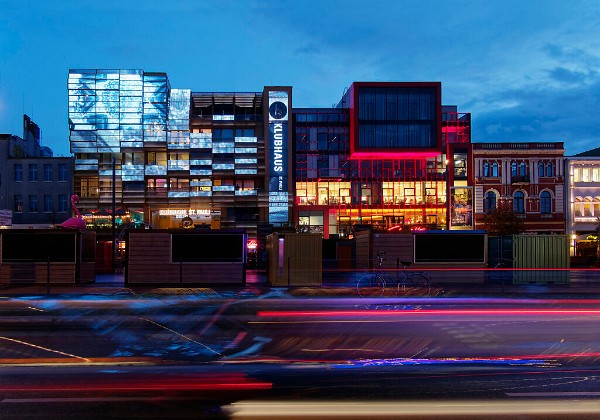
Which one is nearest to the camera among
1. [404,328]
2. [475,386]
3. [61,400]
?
[61,400]

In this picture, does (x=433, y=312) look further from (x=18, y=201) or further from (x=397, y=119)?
(x=18, y=201)

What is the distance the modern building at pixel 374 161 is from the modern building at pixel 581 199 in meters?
14.0

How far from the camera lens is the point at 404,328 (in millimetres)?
14672

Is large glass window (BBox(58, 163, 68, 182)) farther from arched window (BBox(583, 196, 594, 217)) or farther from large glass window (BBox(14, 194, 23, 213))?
arched window (BBox(583, 196, 594, 217))

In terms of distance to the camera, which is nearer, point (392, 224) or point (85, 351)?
point (85, 351)

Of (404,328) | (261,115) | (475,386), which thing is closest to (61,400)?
(475,386)

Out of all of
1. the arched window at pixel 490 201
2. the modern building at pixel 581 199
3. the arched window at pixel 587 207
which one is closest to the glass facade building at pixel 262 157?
the arched window at pixel 490 201

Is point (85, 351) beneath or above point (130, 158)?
beneath

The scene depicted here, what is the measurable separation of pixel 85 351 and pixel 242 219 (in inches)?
2392

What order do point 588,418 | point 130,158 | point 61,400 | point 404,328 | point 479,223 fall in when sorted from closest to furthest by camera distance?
point 588,418 → point 61,400 → point 404,328 → point 479,223 → point 130,158

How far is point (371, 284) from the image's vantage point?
25641 mm

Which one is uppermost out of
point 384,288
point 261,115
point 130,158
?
point 261,115

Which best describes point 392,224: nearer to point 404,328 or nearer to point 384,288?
point 384,288

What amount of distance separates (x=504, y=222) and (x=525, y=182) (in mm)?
6564
